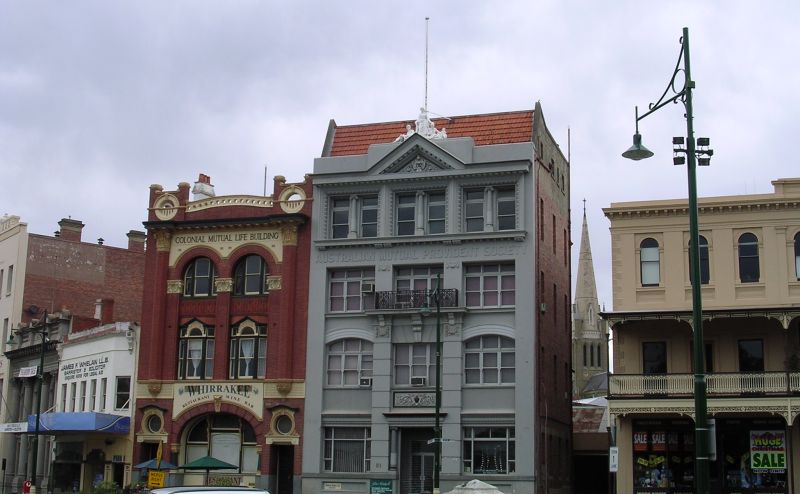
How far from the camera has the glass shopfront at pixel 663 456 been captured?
140 ft

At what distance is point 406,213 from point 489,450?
10.8 meters

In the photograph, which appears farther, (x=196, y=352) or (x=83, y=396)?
(x=83, y=396)

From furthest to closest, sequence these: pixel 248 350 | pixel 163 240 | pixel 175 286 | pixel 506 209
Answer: pixel 163 240, pixel 175 286, pixel 248 350, pixel 506 209

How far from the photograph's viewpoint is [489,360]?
45.5 meters

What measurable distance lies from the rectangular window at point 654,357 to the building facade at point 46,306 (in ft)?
93.6

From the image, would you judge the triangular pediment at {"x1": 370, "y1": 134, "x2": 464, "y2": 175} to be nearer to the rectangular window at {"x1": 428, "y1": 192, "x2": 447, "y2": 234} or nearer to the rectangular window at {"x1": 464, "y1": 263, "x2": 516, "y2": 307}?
the rectangular window at {"x1": 428, "y1": 192, "x2": 447, "y2": 234}

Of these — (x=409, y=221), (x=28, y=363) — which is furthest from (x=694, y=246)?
(x=28, y=363)

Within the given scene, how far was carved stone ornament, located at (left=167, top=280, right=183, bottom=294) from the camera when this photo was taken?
5147cm

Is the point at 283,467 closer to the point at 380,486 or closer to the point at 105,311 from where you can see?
the point at 380,486

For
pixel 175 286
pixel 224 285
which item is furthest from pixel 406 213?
pixel 175 286

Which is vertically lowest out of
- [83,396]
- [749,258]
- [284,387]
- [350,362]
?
[83,396]

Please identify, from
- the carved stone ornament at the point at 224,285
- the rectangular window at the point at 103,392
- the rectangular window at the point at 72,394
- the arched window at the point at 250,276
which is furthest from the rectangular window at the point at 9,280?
the arched window at the point at 250,276

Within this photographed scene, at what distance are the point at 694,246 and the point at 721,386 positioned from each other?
67.3 ft

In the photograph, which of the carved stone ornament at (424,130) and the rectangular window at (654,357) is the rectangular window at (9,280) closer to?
the carved stone ornament at (424,130)
